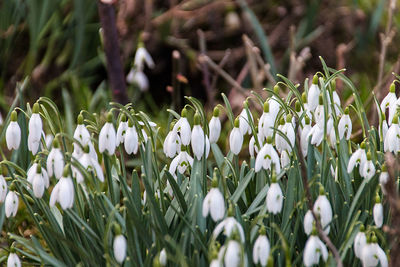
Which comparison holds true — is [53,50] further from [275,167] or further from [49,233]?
[275,167]

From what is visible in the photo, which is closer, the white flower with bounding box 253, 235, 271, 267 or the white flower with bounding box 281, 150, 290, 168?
the white flower with bounding box 253, 235, 271, 267

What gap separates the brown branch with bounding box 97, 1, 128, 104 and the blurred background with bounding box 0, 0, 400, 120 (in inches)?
24.8

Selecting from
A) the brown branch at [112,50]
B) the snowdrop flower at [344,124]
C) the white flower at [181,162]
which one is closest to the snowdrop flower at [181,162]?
the white flower at [181,162]

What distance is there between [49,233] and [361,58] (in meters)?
3.57

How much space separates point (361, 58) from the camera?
5.12 meters

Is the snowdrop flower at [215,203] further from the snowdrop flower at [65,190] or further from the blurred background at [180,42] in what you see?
the blurred background at [180,42]

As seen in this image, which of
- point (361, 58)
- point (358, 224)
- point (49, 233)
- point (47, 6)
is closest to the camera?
point (358, 224)

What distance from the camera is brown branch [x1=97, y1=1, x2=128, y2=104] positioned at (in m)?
3.37

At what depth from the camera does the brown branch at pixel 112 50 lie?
3.37m

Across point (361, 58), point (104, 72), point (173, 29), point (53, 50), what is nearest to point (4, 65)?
point (53, 50)

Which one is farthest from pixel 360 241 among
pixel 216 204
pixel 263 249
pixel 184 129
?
pixel 184 129

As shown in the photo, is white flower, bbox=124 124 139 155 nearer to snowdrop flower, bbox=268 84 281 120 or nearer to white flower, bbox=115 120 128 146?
white flower, bbox=115 120 128 146

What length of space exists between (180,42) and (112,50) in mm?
1463

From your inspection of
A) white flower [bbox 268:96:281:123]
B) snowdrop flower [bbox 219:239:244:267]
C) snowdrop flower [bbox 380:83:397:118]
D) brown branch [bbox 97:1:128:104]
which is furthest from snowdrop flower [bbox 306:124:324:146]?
brown branch [bbox 97:1:128:104]
